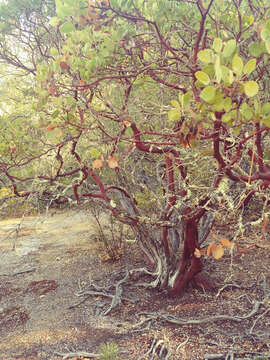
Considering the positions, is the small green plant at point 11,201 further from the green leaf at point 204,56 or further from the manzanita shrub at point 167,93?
the green leaf at point 204,56

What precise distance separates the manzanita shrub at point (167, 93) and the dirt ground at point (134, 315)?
409mm

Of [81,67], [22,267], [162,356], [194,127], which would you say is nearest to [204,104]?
[194,127]

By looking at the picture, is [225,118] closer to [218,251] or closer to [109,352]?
[218,251]

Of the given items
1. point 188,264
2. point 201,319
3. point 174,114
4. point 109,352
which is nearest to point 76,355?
point 109,352

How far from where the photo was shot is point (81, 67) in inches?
97.6

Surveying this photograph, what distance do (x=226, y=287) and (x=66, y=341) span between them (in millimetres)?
2097

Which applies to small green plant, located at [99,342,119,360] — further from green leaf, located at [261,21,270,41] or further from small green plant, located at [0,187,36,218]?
green leaf, located at [261,21,270,41]

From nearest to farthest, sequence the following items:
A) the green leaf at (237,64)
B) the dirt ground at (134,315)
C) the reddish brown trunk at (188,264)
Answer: the green leaf at (237,64)
the dirt ground at (134,315)
the reddish brown trunk at (188,264)

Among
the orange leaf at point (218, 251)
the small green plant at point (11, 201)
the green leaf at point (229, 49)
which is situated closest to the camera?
the green leaf at point (229, 49)

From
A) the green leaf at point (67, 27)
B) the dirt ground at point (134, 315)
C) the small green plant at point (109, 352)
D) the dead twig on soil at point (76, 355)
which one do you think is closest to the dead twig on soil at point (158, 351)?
the dirt ground at point (134, 315)

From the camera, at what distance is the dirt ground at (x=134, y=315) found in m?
3.46

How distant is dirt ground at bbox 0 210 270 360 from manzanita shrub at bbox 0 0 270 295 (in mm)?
409

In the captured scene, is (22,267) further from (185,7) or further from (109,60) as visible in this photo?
(185,7)

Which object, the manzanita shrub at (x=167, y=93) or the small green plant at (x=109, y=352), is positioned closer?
the manzanita shrub at (x=167, y=93)
